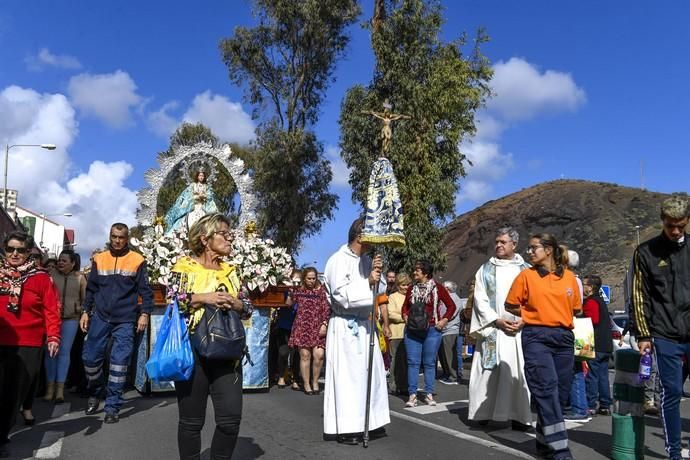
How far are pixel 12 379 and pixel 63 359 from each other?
3061 millimetres

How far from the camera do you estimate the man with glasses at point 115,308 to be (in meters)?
7.61

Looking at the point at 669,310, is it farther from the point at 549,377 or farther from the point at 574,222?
the point at 574,222

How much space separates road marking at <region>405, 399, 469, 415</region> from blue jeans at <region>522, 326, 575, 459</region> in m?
2.42

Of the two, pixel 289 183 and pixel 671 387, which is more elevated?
pixel 289 183

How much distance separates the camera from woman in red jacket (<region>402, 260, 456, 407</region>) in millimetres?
9047

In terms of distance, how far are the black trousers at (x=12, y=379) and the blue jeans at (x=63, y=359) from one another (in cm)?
286

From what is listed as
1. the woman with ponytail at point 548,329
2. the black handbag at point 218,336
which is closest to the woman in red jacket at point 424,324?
the woman with ponytail at point 548,329

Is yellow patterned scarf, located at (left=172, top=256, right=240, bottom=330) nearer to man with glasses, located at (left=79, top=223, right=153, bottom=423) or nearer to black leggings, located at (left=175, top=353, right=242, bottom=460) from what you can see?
black leggings, located at (left=175, top=353, right=242, bottom=460)

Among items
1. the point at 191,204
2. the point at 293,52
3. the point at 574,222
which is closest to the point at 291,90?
the point at 293,52

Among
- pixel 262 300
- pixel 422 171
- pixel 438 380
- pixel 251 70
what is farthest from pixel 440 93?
pixel 262 300

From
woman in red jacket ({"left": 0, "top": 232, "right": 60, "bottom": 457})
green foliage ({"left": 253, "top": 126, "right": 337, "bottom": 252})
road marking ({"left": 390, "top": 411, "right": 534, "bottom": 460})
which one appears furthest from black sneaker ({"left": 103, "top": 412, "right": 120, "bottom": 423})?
green foliage ({"left": 253, "top": 126, "right": 337, "bottom": 252})

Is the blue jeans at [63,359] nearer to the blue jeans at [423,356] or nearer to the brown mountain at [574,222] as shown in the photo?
the blue jeans at [423,356]

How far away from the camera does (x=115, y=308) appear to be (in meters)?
7.68

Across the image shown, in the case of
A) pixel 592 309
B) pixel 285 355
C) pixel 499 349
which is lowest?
pixel 285 355
